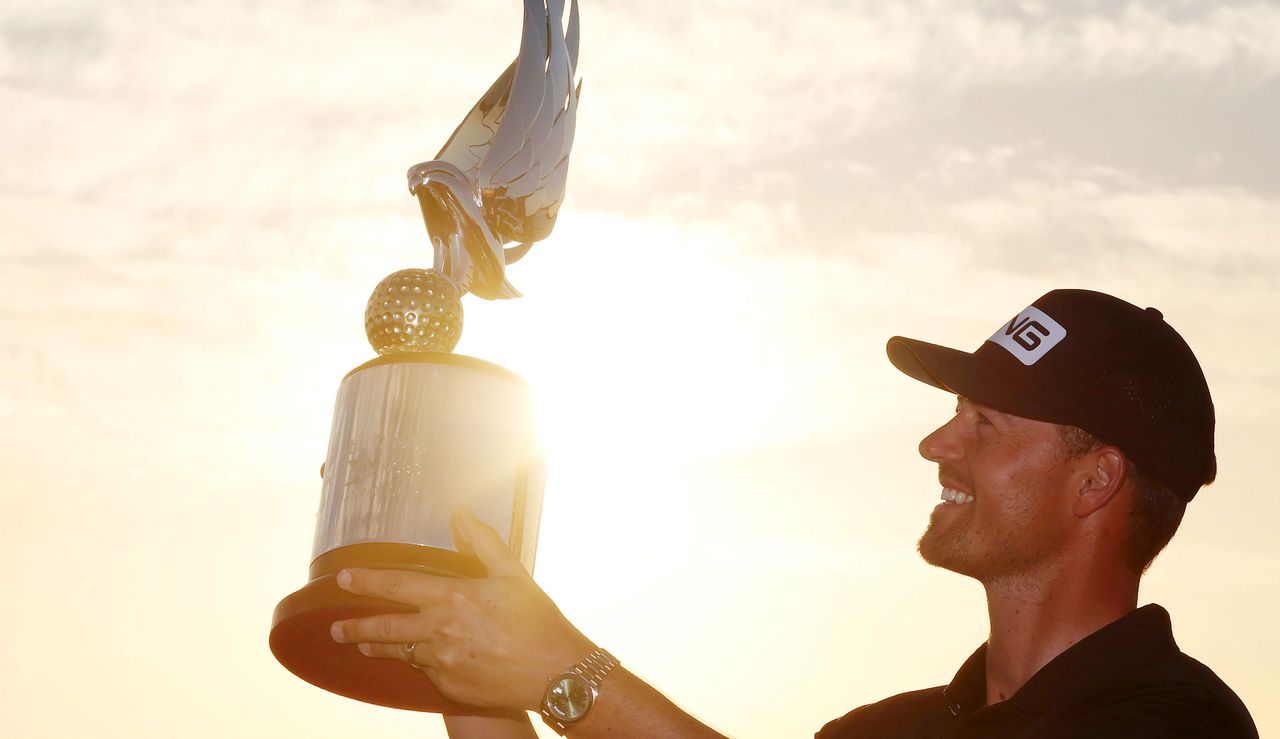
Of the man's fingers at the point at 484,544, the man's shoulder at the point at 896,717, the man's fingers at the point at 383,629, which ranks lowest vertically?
the man's shoulder at the point at 896,717

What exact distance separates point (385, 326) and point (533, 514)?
2.37ft

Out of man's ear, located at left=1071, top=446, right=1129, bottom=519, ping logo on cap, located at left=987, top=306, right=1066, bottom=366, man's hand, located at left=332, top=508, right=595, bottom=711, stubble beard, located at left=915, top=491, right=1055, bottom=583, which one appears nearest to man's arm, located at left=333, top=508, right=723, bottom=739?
man's hand, located at left=332, top=508, right=595, bottom=711

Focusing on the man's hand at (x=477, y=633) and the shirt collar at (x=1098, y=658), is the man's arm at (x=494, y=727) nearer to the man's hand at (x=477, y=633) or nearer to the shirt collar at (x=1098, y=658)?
the man's hand at (x=477, y=633)

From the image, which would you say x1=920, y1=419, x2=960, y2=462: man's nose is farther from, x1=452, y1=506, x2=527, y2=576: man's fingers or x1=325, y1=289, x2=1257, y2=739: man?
x1=452, y1=506, x2=527, y2=576: man's fingers

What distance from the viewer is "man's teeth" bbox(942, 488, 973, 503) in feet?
14.6

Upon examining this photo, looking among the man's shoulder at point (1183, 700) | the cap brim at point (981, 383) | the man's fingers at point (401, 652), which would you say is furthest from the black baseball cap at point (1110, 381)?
the man's fingers at point (401, 652)

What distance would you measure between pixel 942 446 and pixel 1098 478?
48cm

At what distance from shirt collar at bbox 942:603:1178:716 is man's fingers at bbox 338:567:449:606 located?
65.4 inches

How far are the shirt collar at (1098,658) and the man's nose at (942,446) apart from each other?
0.69 meters

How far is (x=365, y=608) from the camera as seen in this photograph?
12.8 ft

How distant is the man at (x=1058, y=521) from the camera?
12.8 feet

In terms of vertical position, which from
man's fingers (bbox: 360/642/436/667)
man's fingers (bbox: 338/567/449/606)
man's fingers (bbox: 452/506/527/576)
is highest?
man's fingers (bbox: 452/506/527/576)

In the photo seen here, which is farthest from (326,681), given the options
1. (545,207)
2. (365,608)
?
(545,207)

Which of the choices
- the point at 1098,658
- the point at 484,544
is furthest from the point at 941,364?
the point at 484,544
